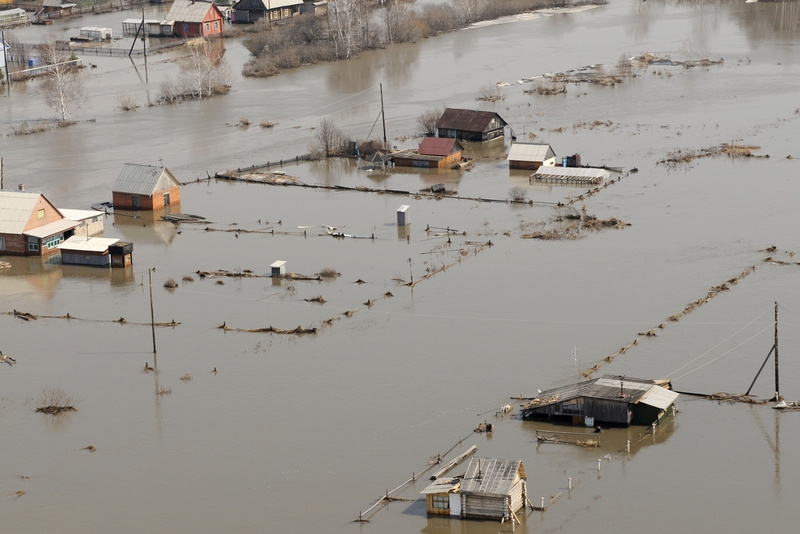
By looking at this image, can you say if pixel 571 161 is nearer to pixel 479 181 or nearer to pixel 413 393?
pixel 479 181

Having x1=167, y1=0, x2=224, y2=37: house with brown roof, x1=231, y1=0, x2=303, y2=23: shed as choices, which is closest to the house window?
x1=167, y1=0, x2=224, y2=37: house with brown roof

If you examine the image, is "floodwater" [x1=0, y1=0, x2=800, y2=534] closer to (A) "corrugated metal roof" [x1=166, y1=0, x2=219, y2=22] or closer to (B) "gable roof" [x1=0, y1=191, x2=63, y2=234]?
(B) "gable roof" [x1=0, y1=191, x2=63, y2=234]

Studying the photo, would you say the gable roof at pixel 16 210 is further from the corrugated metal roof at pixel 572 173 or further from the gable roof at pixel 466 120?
the gable roof at pixel 466 120

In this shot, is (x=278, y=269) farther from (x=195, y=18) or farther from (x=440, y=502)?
(x=195, y=18)

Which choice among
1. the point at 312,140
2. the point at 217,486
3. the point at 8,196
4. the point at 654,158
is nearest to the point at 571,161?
the point at 654,158

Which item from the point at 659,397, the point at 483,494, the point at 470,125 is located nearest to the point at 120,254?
the point at 659,397

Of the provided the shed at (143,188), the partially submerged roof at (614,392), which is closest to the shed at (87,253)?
the shed at (143,188)

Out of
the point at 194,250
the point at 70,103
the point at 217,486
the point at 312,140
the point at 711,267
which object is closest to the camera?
the point at 217,486
